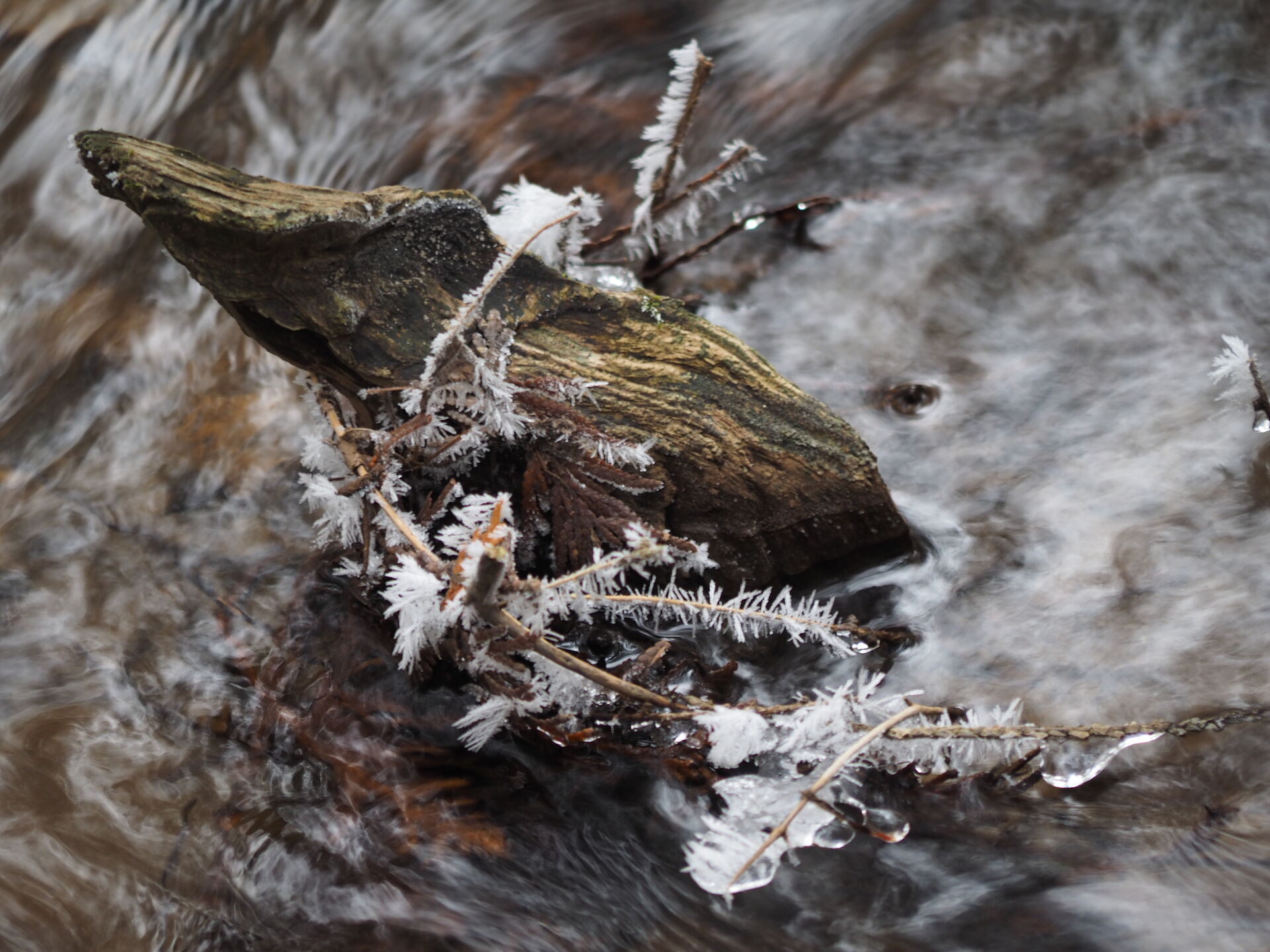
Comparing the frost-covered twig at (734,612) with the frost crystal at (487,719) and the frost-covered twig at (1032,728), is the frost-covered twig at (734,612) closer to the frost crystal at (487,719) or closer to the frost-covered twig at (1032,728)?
the frost-covered twig at (1032,728)

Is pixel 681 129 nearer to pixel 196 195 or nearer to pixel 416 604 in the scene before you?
pixel 196 195

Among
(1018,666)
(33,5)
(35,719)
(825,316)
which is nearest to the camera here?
(1018,666)

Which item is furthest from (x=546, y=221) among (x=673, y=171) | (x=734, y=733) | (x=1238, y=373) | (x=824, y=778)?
(x=1238, y=373)

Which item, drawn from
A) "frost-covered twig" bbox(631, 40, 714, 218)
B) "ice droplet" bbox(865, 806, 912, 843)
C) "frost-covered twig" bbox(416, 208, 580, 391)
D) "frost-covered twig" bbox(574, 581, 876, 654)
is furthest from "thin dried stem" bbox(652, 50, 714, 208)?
"ice droplet" bbox(865, 806, 912, 843)

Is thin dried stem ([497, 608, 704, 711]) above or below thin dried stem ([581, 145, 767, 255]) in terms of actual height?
below

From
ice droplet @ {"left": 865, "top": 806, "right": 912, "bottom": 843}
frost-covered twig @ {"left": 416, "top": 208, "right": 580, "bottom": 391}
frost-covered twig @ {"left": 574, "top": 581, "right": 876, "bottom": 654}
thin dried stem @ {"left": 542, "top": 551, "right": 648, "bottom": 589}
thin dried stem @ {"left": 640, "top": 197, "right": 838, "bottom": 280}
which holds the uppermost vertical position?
frost-covered twig @ {"left": 416, "top": 208, "right": 580, "bottom": 391}

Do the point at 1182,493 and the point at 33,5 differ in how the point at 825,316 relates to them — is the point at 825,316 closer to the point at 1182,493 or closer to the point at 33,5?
the point at 1182,493

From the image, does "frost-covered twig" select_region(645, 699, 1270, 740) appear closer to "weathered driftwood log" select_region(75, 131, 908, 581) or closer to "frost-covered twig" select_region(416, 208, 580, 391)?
"weathered driftwood log" select_region(75, 131, 908, 581)

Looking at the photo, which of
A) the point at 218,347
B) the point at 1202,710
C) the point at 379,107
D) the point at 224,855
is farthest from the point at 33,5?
the point at 1202,710
